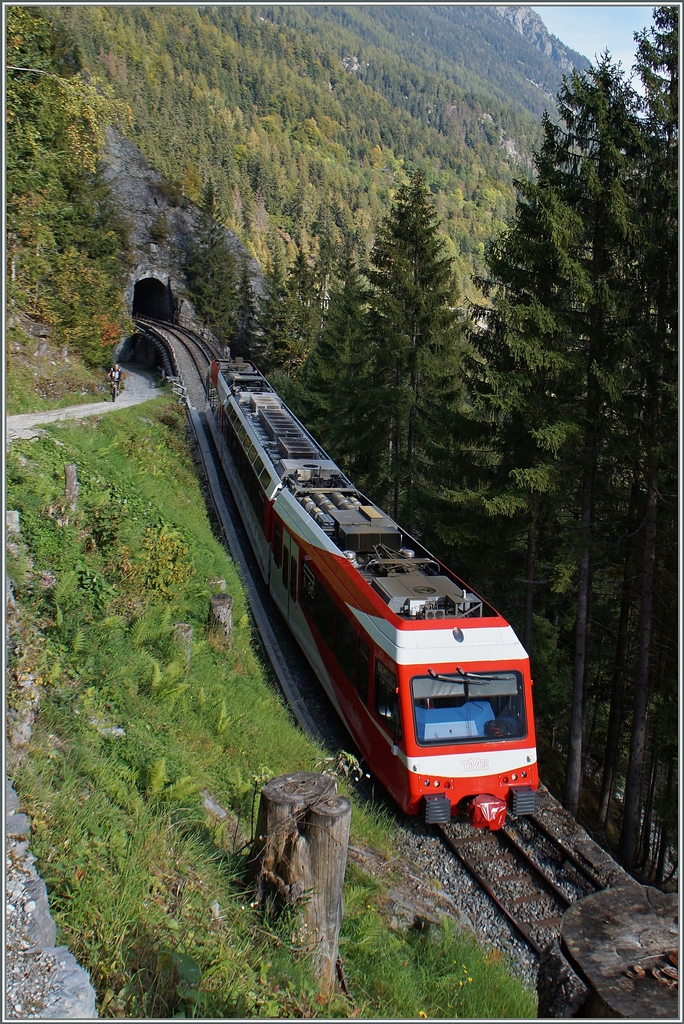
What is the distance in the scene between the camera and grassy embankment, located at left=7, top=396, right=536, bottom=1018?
4.45 meters

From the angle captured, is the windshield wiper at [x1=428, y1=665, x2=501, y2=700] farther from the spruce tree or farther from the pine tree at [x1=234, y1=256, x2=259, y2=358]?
the pine tree at [x1=234, y1=256, x2=259, y2=358]

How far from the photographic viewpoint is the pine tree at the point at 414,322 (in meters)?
21.4

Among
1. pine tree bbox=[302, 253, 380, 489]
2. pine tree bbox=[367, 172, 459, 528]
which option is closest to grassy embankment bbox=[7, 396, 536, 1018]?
pine tree bbox=[367, 172, 459, 528]

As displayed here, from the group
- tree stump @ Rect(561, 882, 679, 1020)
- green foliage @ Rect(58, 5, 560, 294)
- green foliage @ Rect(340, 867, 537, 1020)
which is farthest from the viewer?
green foliage @ Rect(58, 5, 560, 294)

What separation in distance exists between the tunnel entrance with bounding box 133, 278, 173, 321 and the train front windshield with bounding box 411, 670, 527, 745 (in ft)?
199

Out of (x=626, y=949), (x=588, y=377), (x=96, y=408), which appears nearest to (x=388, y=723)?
(x=626, y=949)

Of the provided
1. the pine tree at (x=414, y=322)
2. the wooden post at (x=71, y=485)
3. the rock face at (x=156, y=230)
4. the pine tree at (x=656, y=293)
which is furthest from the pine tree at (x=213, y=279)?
the wooden post at (x=71, y=485)

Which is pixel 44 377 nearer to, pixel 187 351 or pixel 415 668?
pixel 415 668

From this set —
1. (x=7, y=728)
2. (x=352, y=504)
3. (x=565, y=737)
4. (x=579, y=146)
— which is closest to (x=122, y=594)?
(x=7, y=728)

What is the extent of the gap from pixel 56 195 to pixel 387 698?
89.9 feet

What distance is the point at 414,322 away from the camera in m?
21.9

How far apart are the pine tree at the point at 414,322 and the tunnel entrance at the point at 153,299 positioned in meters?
46.5

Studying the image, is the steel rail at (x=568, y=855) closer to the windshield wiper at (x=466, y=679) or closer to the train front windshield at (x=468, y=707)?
the train front windshield at (x=468, y=707)

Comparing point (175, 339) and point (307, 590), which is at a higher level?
point (307, 590)
